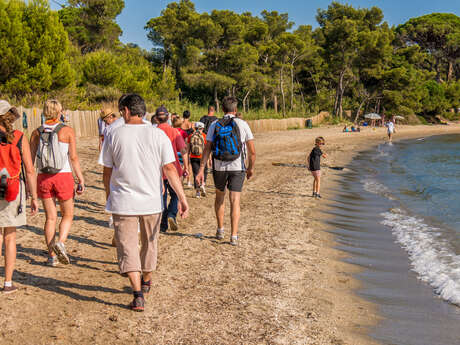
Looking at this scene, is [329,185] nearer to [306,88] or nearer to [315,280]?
[315,280]

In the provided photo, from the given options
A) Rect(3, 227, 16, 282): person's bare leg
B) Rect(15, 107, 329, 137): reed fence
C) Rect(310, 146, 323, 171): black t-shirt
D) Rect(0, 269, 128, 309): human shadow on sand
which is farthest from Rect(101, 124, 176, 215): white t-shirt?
Rect(15, 107, 329, 137): reed fence

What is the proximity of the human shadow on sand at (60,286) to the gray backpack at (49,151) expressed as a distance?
115 centimetres

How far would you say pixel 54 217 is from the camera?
15.6 ft

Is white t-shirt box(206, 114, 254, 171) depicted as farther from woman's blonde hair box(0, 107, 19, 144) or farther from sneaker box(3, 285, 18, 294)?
sneaker box(3, 285, 18, 294)

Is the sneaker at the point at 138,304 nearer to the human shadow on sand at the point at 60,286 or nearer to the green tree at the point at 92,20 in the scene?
the human shadow on sand at the point at 60,286

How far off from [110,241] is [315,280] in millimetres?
2925

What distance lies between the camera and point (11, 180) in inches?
154

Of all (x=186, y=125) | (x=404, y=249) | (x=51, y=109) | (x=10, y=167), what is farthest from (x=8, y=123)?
(x=404, y=249)

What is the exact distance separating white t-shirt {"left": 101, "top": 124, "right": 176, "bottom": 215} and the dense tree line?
20368 mm

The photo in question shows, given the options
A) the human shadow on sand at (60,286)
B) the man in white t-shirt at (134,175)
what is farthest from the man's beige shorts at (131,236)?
the human shadow on sand at (60,286)

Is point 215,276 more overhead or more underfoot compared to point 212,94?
more underfoot

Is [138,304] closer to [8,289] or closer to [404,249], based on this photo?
[8,289]

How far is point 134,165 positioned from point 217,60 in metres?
38.3

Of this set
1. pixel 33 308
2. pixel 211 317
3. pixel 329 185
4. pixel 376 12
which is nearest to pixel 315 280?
pixel 211 317
